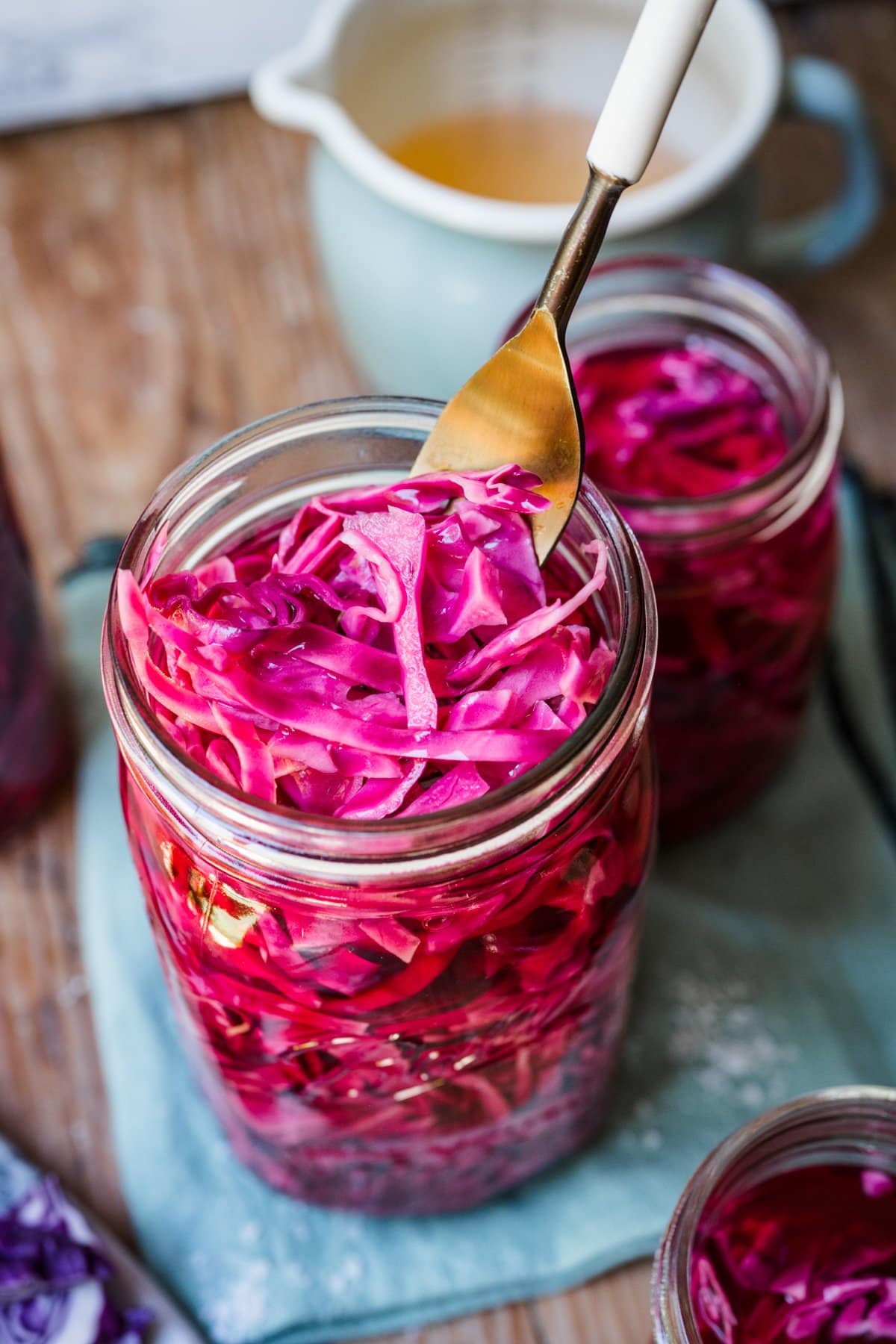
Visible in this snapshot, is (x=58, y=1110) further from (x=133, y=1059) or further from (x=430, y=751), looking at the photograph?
(x=430, y=751)

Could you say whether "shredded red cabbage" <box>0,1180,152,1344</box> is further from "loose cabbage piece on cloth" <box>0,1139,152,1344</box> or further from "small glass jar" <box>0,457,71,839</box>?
"small glass jar" <box>0,457,71,839</box>

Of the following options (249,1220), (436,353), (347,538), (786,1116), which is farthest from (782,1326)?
(436,353)

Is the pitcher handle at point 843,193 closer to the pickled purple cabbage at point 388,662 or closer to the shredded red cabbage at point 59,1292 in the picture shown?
the pickled purple cabbage at point 388,662

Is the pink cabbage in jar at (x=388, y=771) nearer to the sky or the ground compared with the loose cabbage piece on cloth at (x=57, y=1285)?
nearer to the sky

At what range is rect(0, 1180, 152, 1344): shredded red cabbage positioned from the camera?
660 millimetres

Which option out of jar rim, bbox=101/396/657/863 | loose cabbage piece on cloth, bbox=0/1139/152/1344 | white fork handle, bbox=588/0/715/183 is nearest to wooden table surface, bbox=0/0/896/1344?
loose cabbage piece on cloth, bbox=0/1139/152/1344

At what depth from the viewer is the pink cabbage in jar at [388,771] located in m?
0.50

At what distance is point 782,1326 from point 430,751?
11.7 inches

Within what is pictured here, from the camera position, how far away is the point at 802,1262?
0.62 meters

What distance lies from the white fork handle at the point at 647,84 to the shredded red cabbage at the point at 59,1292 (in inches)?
20.6

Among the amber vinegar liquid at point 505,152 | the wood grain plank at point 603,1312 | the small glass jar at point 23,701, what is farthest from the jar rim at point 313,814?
the amber vinegar liquid at point 505,152

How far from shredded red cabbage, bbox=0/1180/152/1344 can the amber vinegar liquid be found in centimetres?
68

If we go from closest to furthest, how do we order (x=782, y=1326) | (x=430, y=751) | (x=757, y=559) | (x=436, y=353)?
(x=430, y=751), (x=782, y=1326), (x=757, y=559), (x=436, y=353)

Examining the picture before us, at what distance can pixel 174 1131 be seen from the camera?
75 cm
